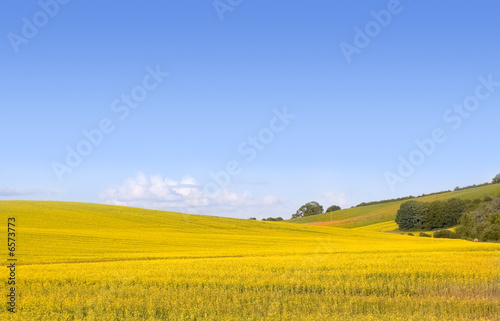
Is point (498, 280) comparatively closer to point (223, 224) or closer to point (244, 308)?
point (244, 308)

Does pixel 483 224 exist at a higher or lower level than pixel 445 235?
higher

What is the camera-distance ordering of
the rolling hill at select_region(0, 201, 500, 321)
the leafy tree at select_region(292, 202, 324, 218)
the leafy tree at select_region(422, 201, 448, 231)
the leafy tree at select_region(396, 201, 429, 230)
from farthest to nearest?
the leafy tree at select_region(292, 202, 324, 218)
the leafy tree at select_region(396, 201, 429, 230)
the leafy tree at select_region(422, 201, 448, 231)
the rolling hill at select_region(0, 201, 500, 321)

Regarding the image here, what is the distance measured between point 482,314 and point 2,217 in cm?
5090

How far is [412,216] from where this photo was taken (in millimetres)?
101938

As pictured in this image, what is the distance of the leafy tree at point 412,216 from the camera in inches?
4003

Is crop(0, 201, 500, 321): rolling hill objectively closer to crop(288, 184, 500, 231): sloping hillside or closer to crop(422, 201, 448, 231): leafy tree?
crop(422, 201, 448, 231): leafy tree

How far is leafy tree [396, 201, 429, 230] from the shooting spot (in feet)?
334

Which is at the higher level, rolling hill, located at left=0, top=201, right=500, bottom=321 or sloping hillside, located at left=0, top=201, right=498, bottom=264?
sloping hillside, located at left=0, top=201, right=498, bottom=264

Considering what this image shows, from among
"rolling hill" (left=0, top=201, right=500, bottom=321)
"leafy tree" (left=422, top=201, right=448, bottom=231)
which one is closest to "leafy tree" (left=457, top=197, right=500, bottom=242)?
"leafy tree" (left=422, top=201, right=448, bottom=231)

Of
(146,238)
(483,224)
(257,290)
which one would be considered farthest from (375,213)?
(257,290)

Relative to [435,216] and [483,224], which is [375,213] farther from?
[483,224]

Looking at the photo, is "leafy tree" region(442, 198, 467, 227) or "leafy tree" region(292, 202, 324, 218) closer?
"leafy tree" region(442, 198, 467, 227)

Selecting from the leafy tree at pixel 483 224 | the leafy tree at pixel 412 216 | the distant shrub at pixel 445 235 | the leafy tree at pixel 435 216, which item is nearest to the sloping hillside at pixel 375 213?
the leafy tree at pixel 412 216

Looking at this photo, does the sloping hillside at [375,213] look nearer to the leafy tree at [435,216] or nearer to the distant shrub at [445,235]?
the leafy tree at [435,216]
